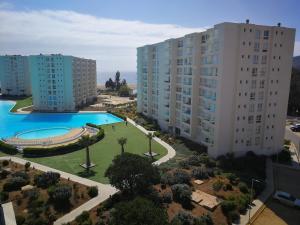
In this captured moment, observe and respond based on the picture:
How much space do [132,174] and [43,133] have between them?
44.8 m

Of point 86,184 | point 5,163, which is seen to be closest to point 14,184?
point 86,184

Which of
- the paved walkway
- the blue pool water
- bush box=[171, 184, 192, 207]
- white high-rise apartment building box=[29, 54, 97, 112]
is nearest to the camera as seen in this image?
the paved walkway

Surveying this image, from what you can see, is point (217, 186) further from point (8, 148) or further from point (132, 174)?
point (8, 148)

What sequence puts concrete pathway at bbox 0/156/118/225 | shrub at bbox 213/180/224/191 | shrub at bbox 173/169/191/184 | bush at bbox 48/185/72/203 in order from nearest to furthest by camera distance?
concrete pathway at bbox 0/156/118/225, bush at bbox 48/185/72/203, shrub at bbox 213/180/224/191, shrub at bbox 173/169/191/184

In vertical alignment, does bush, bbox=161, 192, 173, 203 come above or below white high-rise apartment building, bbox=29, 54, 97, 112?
below

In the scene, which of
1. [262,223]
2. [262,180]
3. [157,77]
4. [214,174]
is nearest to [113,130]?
[157,77]

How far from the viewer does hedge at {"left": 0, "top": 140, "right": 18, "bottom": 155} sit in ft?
175

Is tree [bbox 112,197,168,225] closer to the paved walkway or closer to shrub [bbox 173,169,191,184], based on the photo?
the paved walkway

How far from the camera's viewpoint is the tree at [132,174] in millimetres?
33312

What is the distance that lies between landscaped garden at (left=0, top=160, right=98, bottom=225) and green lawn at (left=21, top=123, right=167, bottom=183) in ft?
15.8

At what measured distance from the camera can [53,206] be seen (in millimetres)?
33438

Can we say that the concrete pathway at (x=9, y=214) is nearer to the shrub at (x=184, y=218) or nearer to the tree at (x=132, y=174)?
the tree at (x=132, y=174)

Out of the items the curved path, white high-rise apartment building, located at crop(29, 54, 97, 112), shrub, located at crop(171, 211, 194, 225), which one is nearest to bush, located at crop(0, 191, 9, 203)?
the curved path

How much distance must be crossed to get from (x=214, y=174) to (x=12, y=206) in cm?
3061
